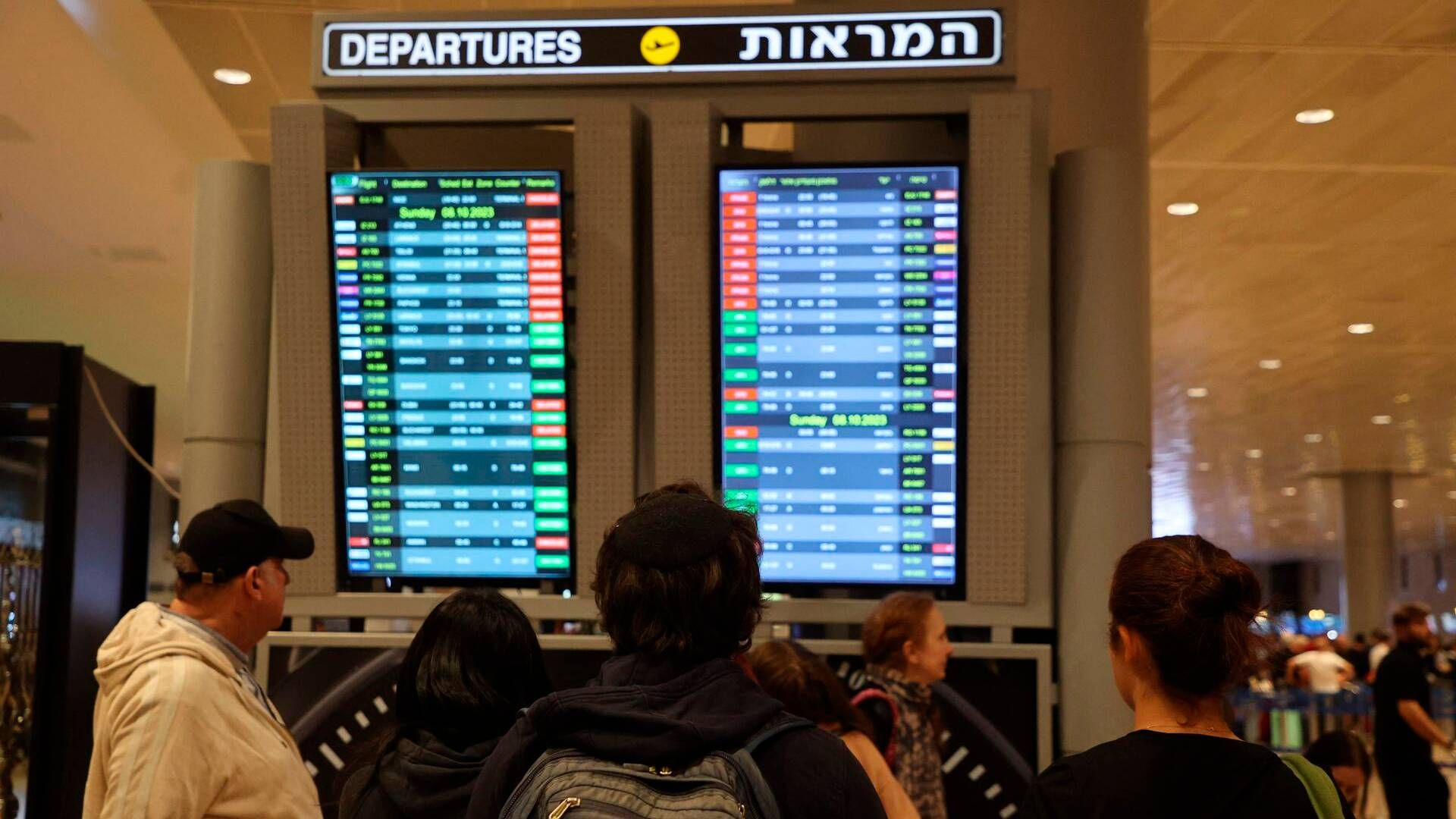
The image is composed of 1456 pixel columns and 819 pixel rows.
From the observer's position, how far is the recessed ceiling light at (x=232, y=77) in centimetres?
812

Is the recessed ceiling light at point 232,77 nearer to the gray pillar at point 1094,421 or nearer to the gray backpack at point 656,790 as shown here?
the gray pillar at point 1094,421

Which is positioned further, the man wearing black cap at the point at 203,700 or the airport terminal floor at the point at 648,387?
the airport terminal floor at the point at 648,387

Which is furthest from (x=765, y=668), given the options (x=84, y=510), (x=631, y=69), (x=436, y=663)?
(x=84, y=510)

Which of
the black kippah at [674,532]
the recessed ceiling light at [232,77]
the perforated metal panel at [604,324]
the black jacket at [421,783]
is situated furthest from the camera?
the recessed ceiling light at [232,77]

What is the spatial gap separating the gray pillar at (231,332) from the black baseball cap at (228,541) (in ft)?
3.04

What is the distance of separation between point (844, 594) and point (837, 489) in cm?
31

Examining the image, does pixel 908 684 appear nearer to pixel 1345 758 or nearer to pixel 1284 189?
pixel 1345 758

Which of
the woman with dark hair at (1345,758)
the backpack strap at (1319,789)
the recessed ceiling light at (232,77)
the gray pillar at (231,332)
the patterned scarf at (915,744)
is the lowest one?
the woman with dark hair at (1345,758)

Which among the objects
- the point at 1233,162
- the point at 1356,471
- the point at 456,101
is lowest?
the point at 1356,471

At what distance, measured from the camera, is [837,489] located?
3.70 metres

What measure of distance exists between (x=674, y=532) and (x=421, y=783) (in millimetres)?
867

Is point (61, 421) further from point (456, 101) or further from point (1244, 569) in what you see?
point (1244, 569)

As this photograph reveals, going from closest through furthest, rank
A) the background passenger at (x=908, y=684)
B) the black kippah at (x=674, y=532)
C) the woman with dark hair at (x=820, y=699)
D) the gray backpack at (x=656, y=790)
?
the gray backpack at (x=656, y=790) → the black kippah at (x=674, y=532) → the woman with dark hair at (x=820, y=699) → the background passenger at (x=908, y=684)

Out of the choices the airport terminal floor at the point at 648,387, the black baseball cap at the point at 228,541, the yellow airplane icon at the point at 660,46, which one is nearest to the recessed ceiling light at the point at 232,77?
the airport terminal floor at the point at 648,387
